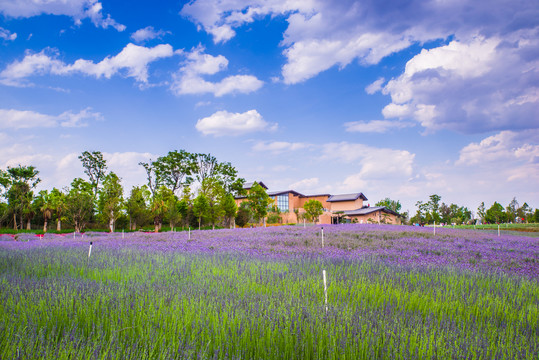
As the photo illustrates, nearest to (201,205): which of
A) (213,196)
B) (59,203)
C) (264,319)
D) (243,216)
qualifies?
(213,196)

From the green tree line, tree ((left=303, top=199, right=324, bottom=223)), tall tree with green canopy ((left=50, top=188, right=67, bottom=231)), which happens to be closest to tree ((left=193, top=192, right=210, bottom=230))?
the green tree line

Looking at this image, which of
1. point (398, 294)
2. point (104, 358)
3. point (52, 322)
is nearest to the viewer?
point (104, 358)

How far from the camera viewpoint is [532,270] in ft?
26.7

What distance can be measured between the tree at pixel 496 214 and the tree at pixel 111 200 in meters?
72.9

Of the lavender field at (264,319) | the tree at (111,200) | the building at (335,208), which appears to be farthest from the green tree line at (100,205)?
the lavender field at (264,319)

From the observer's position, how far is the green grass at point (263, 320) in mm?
2551

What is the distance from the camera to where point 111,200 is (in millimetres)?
33344

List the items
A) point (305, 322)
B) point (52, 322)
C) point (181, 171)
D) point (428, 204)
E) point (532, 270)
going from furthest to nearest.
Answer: point (428, 204)
point (181, 171)
point (532, 270)
point (52, 322)
point (305, 322)

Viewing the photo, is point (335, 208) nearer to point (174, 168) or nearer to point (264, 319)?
point (174, 168)

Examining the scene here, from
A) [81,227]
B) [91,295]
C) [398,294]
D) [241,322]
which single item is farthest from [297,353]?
[81,227]

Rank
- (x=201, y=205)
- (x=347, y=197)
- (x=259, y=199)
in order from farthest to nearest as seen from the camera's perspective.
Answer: (x=347, y=197) < (x=259, y=199) < (x=201, y=205)

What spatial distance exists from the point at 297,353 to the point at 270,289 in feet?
6.25

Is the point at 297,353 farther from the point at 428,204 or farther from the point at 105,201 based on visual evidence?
the point at 428,204

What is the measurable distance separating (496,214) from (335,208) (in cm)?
3644
